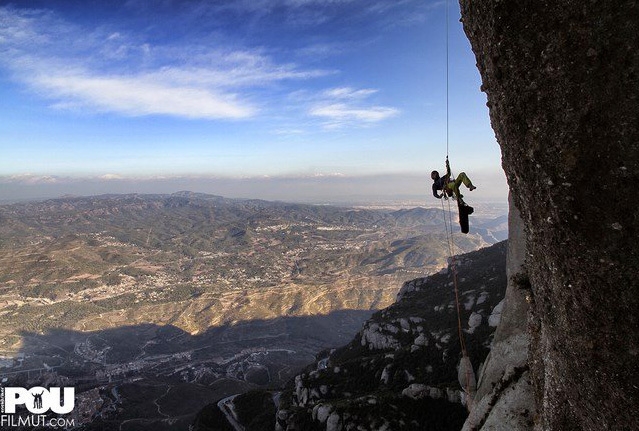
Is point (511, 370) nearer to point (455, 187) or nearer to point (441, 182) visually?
point (455, 187)

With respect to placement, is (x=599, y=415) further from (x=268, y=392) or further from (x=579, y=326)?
(x=268, y=392)

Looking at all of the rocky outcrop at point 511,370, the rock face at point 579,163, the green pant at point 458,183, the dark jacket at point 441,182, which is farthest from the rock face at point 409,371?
the rock face at point 579,163

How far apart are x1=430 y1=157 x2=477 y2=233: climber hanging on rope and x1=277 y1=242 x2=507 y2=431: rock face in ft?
56.0

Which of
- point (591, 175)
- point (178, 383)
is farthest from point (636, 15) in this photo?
point (178, 383)

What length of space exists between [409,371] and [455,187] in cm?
7014

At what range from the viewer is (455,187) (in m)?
18.3

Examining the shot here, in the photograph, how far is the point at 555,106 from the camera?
8469 mm

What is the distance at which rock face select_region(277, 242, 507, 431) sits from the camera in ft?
192

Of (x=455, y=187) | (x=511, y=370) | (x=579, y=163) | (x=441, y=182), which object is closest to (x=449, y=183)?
(x=455, y=187)

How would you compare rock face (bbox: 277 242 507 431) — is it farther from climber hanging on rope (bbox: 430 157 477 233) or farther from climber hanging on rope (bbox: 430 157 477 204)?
climber hanging on rope (bbox: 430 157 477 204)

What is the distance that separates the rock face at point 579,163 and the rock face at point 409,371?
23.3 meters

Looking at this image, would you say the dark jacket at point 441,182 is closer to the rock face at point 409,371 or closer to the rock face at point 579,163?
the rock face at point 579,163

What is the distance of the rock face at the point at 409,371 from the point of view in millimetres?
58488

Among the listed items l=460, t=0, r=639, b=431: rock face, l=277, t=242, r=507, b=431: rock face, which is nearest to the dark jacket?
l=460, t=0, r=639, b=431: rock face
